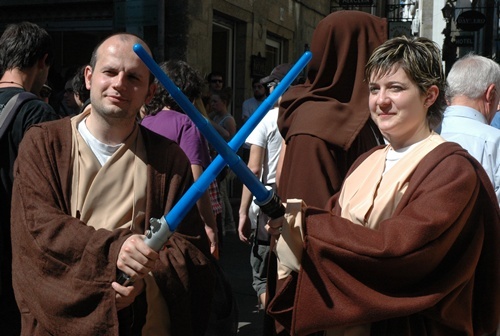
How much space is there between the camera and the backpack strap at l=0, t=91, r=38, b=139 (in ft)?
11.0

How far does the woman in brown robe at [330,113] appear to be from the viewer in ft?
10.5

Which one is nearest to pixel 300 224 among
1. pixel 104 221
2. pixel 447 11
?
pixel 104 221

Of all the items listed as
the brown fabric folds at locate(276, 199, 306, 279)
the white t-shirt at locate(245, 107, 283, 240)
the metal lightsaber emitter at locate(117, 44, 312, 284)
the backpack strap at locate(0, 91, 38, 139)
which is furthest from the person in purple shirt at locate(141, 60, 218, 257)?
the metal lightsaber emitter at locate(117, 44, 312, 284)

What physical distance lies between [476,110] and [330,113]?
1.11m

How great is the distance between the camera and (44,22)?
482 inches

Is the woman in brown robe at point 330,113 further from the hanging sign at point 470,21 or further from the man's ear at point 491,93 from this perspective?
the hanging sign at point 470,21

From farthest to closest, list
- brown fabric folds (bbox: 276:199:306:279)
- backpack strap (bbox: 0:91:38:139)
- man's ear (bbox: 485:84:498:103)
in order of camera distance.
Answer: man's ear (bbox: 485:84:498:103) → backpack strap (bbox: 0:91:38:139) → brown fabric folds (bbox: 276:199:306:279)

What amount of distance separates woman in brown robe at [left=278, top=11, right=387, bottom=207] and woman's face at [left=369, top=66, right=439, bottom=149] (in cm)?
63

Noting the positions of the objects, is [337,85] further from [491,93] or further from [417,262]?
[417,262]

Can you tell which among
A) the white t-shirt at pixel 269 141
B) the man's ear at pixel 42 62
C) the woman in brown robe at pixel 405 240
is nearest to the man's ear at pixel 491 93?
the woman in brown robe at pixel 405 240

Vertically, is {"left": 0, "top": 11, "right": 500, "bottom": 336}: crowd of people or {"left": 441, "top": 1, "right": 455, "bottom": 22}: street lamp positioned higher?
{"left": 441, "top": 1, "right": 455, "bottom": 22}: street lamp

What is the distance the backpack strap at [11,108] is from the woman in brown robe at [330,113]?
1.15m

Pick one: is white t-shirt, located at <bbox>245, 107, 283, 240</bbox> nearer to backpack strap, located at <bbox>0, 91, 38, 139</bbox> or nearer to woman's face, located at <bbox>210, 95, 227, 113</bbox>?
backpack strap, located at <bbox>0, 91, 38, 139</bbox>

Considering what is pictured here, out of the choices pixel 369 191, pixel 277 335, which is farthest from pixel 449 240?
pixel 277 335
